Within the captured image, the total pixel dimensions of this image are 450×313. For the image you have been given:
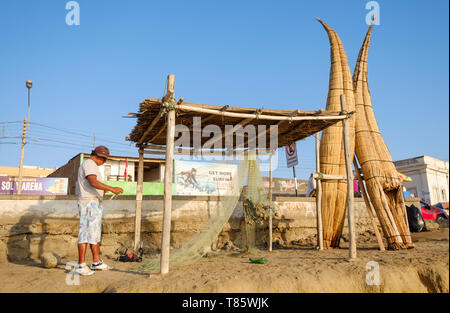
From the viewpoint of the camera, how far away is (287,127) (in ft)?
21.3

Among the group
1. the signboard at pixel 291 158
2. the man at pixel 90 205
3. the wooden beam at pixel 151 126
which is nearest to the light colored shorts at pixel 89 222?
the man at pixel 90 205

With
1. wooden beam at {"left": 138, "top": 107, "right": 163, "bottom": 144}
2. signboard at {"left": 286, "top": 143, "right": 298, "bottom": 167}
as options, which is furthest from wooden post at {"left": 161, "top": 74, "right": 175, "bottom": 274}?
signboard at {"left": 286, "top": 143, "right": 298, "bottom": 167}

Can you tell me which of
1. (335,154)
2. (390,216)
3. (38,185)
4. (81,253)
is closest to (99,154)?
(81,253)

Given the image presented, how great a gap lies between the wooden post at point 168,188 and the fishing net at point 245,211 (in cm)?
107

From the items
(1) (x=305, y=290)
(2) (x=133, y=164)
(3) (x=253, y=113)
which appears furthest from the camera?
(2) (x=133, y=164)

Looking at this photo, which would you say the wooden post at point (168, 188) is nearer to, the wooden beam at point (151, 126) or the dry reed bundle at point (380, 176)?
the wooden beam at point (151, 126)

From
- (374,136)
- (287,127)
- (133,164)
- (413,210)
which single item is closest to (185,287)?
(287,127)

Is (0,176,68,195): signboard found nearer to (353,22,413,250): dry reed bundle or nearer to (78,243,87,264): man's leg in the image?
(78,243,87,264): man's leg

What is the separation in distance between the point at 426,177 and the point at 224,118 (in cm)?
3133

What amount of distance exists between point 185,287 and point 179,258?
56.9 inches

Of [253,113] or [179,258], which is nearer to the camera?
[179,258]
